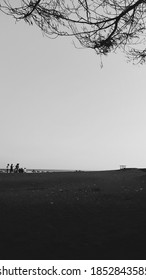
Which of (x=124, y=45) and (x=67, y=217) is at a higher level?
(x=124, y=45)

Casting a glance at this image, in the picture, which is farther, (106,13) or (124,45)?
(124,45)

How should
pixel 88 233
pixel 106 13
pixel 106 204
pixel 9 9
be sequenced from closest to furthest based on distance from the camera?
pixel 88 233, pixel 9 9, pixel 106 13, pixel 106 204

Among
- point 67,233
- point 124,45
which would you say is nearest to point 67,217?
point 67,233

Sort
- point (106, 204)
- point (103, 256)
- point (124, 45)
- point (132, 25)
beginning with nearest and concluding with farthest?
point (103, 256) → point (132, 25) → point (124, 45) → point (106, 204)

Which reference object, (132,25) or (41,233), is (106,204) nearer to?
(41,233)

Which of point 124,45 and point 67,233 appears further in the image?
point 124,45

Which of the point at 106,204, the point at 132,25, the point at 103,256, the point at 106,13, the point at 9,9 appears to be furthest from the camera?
the point at 106,204

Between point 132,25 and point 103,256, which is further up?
point 132,25

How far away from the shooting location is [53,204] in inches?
420
